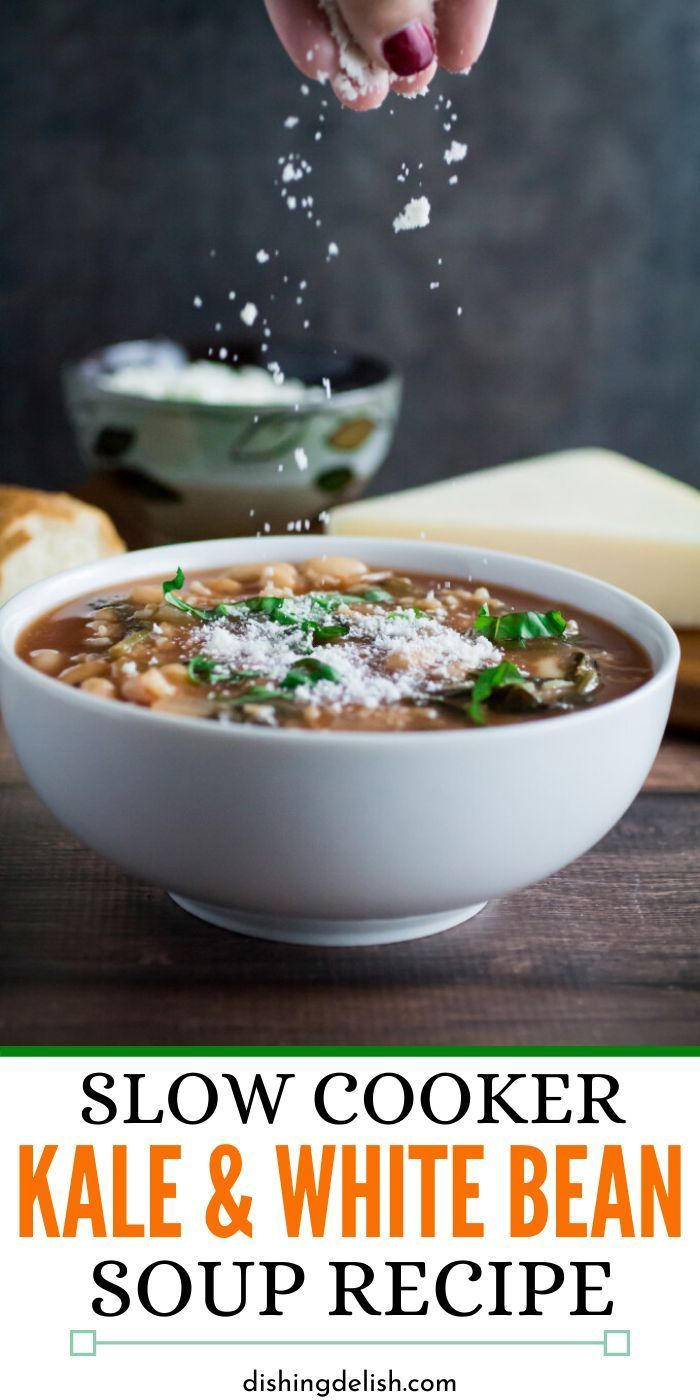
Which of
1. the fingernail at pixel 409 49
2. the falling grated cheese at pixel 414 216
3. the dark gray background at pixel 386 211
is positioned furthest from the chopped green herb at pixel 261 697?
the dark gray background at pixel 386 211

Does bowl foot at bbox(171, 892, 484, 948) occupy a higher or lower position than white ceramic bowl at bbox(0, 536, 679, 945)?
lower

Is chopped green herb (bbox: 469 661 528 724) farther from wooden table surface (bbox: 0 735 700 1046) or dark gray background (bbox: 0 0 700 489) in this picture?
dark gray background (bbox: 0 0 700 489)

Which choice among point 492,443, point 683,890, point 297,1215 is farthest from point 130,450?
point 492,443

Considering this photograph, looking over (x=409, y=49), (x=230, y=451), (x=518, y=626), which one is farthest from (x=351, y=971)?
(x=230, y=451)

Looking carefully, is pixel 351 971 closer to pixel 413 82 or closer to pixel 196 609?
pixel 196 609

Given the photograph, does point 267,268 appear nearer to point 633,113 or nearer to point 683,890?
point 633,113

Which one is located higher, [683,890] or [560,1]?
[560,1]

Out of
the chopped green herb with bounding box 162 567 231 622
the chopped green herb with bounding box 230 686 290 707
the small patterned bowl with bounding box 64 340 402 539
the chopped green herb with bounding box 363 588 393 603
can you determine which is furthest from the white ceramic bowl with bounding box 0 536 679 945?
the small patterned bowl with bounding box 64 340 402 539
